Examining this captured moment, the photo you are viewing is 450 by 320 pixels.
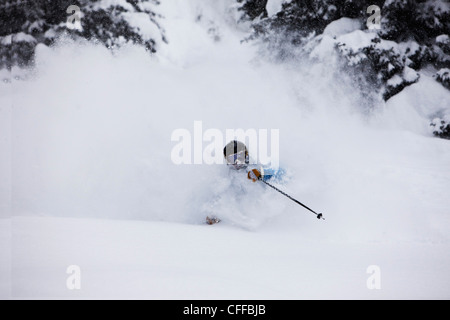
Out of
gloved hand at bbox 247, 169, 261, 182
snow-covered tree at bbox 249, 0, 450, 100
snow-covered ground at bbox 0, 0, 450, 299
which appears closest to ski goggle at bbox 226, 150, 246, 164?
gloved hand at bbox 247, 169, 261, 182

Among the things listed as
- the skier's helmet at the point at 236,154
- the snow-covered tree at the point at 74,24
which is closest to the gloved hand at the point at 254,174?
the skier's helmet at the point at 236,154

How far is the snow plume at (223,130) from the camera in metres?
4.52

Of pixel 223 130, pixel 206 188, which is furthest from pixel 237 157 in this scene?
pixel 223 130

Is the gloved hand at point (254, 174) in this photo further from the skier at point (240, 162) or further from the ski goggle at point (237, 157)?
the ski goggle at point (237, 157)

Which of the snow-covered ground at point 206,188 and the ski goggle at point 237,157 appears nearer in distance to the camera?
the snow-covered ground at point 206,188

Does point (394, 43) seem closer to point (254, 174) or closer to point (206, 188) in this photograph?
point (254, 174)

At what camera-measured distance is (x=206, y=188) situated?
4938mm

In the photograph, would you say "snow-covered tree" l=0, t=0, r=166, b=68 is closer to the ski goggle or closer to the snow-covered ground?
the snow-covered ground

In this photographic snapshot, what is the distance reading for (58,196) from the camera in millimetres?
4992

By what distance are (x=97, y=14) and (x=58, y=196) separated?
7.15 metres

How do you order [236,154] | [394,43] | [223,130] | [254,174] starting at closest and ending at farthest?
[254,174] → [236,154] → [223,130] → [394,43]

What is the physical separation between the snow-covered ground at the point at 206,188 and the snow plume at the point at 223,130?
0.10 feet

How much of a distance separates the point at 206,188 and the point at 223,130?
81.4 inches

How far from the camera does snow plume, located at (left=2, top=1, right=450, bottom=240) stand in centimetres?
452
